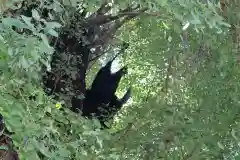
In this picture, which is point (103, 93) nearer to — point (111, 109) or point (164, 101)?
point (111, 109)

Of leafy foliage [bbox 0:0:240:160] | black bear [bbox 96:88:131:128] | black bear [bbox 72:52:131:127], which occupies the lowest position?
black bear [bbox 96:88:131:128]

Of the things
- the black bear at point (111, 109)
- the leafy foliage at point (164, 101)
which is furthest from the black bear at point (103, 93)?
the leafy foliage at point (164, 101)

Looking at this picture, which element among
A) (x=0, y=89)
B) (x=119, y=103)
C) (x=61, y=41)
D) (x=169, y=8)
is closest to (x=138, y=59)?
(x=119, y=103)

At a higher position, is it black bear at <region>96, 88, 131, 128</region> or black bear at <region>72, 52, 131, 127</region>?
black bear at <region>72, 52, 131, 127</region>

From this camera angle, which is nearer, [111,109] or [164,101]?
[164,101]

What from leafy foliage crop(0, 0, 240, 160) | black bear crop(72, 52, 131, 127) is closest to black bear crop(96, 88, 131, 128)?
black bear crop(72, 52, 131, 127)

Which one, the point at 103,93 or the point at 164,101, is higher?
the point at 164,101

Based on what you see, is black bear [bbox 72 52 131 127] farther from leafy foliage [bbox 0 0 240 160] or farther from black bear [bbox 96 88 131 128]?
leafy foliage [bbox 0 0 240 160]

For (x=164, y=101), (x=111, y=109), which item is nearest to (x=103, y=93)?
(x=111, y=109)

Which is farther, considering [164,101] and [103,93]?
[103,93]

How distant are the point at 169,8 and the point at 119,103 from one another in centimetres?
119

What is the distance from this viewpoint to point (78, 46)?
2.28 m

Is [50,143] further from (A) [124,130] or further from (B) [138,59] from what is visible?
(B) [138,59]

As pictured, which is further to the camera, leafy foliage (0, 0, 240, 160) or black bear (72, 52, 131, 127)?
black bear (72, 52, 131, 127)
